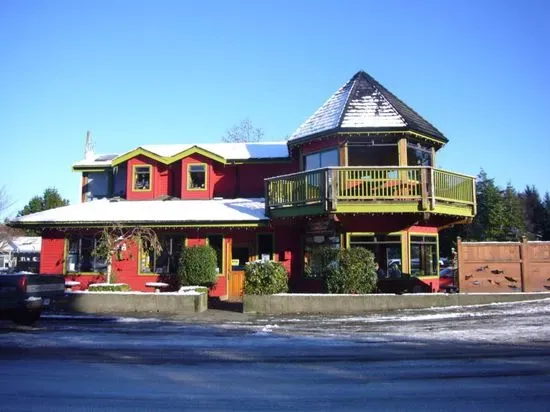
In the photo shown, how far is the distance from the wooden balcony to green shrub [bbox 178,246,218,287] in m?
4.00

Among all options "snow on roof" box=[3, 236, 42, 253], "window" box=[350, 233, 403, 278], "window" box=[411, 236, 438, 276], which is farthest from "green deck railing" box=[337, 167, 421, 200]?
"snow on roof" box=[3, 236, 42, 253]

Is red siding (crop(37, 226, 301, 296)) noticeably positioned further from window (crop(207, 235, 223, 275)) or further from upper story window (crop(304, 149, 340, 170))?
upper story window (crop(304, 149, 340, 170))

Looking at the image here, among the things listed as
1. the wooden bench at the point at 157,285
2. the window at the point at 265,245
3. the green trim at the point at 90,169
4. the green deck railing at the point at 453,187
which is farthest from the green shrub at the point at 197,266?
the green deck railing at the point at 453,187

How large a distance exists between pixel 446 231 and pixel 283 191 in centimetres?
2977

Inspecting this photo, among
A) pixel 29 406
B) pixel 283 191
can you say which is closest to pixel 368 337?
pixel 29 406

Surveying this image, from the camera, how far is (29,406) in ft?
19.2

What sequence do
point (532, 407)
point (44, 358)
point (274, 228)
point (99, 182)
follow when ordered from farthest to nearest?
point (99, 182) < point (274, 228) < point (44, 358) < point (532, 407)

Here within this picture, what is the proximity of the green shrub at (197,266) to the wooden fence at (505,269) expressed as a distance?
9.22 metres

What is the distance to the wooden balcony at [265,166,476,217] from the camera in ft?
55.9

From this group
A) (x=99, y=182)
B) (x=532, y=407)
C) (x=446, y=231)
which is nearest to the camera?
(x=532, y=407)

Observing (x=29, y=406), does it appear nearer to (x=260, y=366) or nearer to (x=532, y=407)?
(x=260, y=366)

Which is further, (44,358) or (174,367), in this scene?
(44,358)

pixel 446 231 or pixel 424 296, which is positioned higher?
pixel 446 231

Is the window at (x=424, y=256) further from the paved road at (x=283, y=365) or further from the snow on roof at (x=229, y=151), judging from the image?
the snow on roof at (x=229, y=151)
